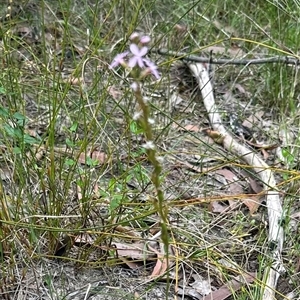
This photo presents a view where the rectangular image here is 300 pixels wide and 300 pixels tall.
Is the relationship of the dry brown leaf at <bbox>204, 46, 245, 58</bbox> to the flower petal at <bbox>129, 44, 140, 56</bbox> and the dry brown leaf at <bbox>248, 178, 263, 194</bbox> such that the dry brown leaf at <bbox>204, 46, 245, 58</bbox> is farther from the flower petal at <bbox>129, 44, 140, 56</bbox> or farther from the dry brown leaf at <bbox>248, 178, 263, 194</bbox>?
the flower petal at <bbox>129, 44, 140, 56</bbox>

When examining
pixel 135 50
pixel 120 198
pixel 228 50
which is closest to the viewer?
pixel 135 50

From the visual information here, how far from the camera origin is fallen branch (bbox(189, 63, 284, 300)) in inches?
67.9

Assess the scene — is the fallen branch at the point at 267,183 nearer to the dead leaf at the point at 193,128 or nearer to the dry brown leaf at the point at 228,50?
the dead leaf at the point at 193,128

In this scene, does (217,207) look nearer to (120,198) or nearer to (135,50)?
(120,198)

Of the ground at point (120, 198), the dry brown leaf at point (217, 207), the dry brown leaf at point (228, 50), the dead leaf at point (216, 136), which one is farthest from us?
the dry brown leaf at point (228, 50)

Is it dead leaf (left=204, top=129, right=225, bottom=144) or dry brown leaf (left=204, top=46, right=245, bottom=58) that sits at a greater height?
dry brown leaf (left=204, top=46, right=245, bottom=58)

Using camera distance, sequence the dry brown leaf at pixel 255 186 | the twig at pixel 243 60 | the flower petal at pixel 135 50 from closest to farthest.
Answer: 1. the flower petal at pixel 135 50
2. the dry brown leaf at pixel 255 186
3. the twig at pixel 243 60

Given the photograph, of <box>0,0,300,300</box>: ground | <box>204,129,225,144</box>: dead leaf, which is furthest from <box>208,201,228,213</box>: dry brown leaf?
<box>204,129,225,144</box>: dead leaf

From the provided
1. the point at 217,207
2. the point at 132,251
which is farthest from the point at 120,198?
the point at 217,207

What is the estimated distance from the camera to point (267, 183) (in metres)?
2.17

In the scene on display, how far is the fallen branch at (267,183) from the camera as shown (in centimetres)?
173

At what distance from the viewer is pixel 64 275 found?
1716 millimetres

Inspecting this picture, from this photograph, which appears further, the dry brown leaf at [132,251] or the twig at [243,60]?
the twig at [243,60]

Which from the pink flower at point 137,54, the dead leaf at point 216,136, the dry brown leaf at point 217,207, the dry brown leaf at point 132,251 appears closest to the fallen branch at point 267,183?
the dead leaf at point 216,136
